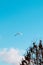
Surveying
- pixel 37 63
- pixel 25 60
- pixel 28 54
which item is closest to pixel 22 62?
pixel 25 60

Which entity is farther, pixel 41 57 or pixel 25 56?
pixel 25 56

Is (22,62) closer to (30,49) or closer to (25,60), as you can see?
(25,60)

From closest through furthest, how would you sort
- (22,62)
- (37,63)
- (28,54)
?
1. (37,63)
2. (28,54)
3. (22,62)

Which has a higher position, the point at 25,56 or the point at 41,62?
the point at 25,56

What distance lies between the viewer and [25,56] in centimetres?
3117

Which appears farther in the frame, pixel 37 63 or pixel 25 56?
pixel 25 56

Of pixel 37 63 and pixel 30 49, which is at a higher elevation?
pixel 30 49

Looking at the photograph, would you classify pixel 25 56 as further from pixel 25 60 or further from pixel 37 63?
pixel 37 63

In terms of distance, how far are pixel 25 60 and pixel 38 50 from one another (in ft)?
12.3

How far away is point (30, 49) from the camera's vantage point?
29562 mm

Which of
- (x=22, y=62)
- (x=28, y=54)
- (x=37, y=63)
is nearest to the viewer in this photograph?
(x=37, y=63)

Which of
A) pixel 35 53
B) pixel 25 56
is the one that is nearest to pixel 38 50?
pixel 35 53

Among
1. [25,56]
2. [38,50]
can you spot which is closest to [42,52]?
[38,50]

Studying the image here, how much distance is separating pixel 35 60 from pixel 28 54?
77.4 inches
